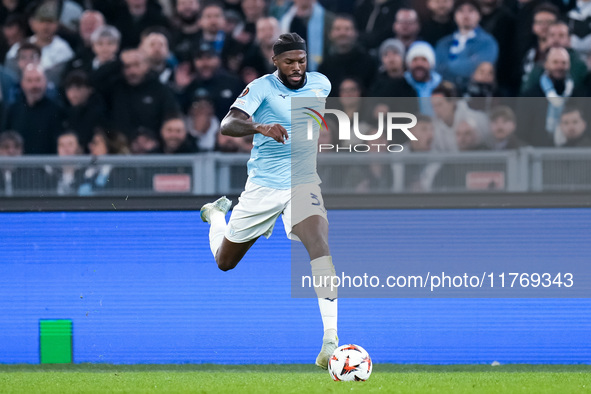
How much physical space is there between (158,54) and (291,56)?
2.73 m

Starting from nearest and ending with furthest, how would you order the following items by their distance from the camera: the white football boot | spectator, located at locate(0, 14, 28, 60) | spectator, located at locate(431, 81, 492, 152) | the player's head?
the player's head → the white football boot → spectator, located at locate(431, 81, 492, 152) → spectator, located at locate(0, 14, 28, 60)

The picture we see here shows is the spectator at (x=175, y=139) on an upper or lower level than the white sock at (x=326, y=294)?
upper

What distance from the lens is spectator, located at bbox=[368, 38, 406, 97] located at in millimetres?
8227

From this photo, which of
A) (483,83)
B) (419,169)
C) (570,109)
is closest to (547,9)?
(483,83)

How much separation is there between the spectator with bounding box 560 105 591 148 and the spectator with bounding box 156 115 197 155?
2.93m

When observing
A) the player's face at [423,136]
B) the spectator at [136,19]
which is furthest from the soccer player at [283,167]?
the spectator at [136,19]

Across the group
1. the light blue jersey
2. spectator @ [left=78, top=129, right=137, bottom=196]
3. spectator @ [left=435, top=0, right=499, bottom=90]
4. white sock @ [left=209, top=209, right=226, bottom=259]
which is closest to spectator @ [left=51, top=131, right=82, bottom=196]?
spectator @ [left=78, top=129, right=137, bottom=196]

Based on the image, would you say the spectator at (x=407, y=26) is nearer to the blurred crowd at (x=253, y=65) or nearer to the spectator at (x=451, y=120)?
the blurred crowd at (x=253, y=65)

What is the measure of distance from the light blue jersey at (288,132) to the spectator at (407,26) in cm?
232

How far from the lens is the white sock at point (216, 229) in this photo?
6.98 meters

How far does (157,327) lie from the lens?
7.84m

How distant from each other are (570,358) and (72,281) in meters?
3.89

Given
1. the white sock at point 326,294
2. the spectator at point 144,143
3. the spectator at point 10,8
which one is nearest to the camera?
the white sock at point 326,294

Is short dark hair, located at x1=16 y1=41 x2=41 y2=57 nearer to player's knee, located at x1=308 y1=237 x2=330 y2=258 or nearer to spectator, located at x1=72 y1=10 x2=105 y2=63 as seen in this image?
spectator, located at x1=72 y1=10 x2=105 y2=63
